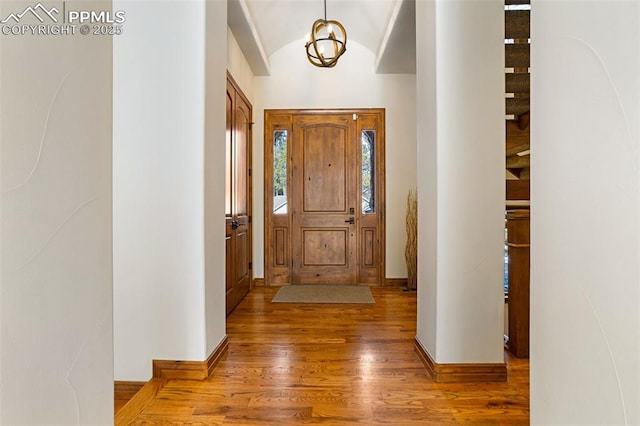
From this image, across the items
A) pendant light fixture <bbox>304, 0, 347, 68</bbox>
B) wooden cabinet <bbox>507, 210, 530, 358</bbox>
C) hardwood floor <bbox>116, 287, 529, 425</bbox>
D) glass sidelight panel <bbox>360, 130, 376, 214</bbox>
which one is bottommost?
hardwood floor <bbox>116, 287, 529, 425</bbox>

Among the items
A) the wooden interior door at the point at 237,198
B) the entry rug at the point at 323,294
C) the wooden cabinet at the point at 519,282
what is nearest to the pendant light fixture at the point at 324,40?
the wooden interior door at the point at 237,198

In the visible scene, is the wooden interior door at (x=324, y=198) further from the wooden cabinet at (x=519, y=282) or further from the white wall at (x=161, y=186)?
the white wall at (x=161, y=186)

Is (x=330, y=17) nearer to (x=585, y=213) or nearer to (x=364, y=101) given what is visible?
(x=364, y=101)

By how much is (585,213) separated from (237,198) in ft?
11.7

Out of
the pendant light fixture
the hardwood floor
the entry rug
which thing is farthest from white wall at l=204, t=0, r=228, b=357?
the entry rug

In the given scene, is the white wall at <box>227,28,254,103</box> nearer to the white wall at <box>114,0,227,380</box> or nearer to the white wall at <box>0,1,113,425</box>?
the white wall at <box>114,0,227,380</box>

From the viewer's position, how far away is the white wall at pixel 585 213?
0.67m

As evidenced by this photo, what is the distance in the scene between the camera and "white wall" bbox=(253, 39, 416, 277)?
4797mm

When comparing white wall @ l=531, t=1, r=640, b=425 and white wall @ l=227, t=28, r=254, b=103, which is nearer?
white wall @ l=531, t=1, r=640, b=425

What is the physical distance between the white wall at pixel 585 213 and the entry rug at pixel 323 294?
122 inches

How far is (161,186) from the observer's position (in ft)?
7.11

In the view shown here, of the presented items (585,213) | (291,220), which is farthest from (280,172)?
(585,213)

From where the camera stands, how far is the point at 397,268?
4.80m

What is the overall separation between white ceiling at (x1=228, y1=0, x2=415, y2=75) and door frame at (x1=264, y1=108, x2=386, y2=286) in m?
0.61
